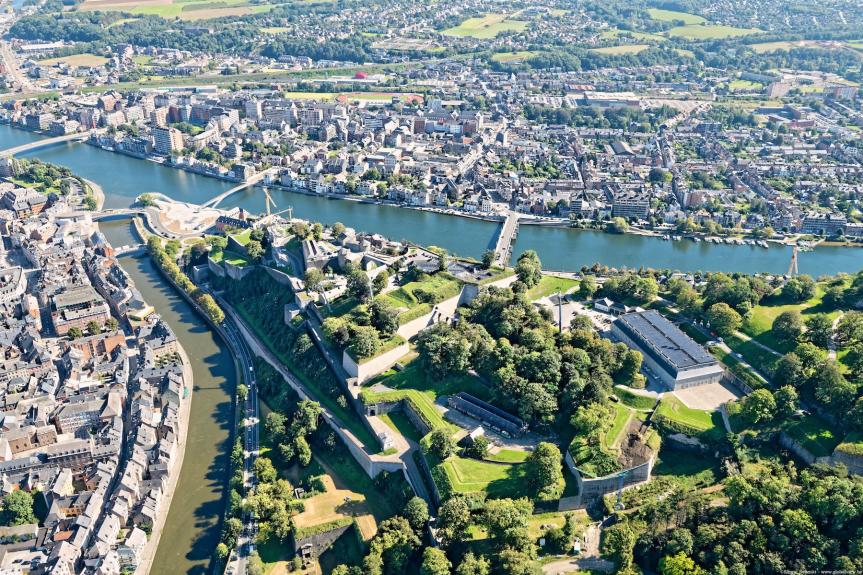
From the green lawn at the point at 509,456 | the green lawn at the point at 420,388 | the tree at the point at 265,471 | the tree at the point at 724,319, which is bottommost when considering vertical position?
the tree at the point at 265,471

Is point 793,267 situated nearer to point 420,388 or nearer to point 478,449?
point 420,388

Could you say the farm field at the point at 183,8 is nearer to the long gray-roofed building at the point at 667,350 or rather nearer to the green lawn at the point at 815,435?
the long gray-roofed building at the point at 667,350

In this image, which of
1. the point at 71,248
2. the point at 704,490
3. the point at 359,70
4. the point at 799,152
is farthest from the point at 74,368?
the point at 359,70

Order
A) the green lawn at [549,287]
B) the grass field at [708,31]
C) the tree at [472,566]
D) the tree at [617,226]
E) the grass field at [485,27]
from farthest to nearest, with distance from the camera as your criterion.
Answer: the grass field at [485,27] < the grass field at [708,31] < the tree at [617,226] < the green lawn at [549,287] < the tree at [472,566]

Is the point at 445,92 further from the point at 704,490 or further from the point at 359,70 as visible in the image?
the point at 704,490

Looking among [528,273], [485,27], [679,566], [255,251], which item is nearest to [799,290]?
[528,273]

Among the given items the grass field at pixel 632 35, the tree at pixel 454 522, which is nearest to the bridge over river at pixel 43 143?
the tree at pixel 454 522
